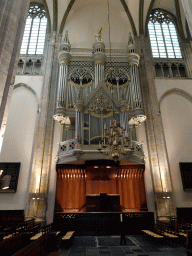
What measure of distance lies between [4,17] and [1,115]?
365cm

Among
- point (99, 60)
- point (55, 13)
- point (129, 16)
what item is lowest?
point (99, 60)

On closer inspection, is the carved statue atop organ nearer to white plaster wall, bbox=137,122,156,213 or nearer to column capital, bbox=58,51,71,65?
column capital, bbox=58,51,71,65

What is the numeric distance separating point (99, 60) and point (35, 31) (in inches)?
278

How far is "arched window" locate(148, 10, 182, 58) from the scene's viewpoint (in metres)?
16.7

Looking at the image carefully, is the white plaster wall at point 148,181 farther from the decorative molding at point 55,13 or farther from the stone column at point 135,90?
the decorative molding at point 55,13

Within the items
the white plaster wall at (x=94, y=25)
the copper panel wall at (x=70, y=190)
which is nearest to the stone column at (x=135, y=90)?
the white plaster wall at (x=94, y=25)

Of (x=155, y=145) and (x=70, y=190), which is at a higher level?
(x=155, y=145)

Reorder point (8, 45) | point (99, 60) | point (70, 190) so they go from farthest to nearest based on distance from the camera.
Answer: point (99, 60) → point (70, 190) → point (8, 45)

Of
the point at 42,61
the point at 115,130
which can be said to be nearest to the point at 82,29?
the point at 42,61

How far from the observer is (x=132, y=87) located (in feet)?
44.0

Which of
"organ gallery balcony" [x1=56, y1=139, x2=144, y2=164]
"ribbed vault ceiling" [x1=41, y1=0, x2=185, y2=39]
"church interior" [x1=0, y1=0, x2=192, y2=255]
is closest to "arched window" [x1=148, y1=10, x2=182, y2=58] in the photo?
"church interior" [x1=0, y1=0, x2=192, y2=255]

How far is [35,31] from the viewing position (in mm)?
16703

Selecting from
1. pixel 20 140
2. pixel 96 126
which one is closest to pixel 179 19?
pixel 96 126

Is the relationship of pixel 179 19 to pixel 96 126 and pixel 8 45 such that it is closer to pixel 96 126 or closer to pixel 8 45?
pixel 96 126
